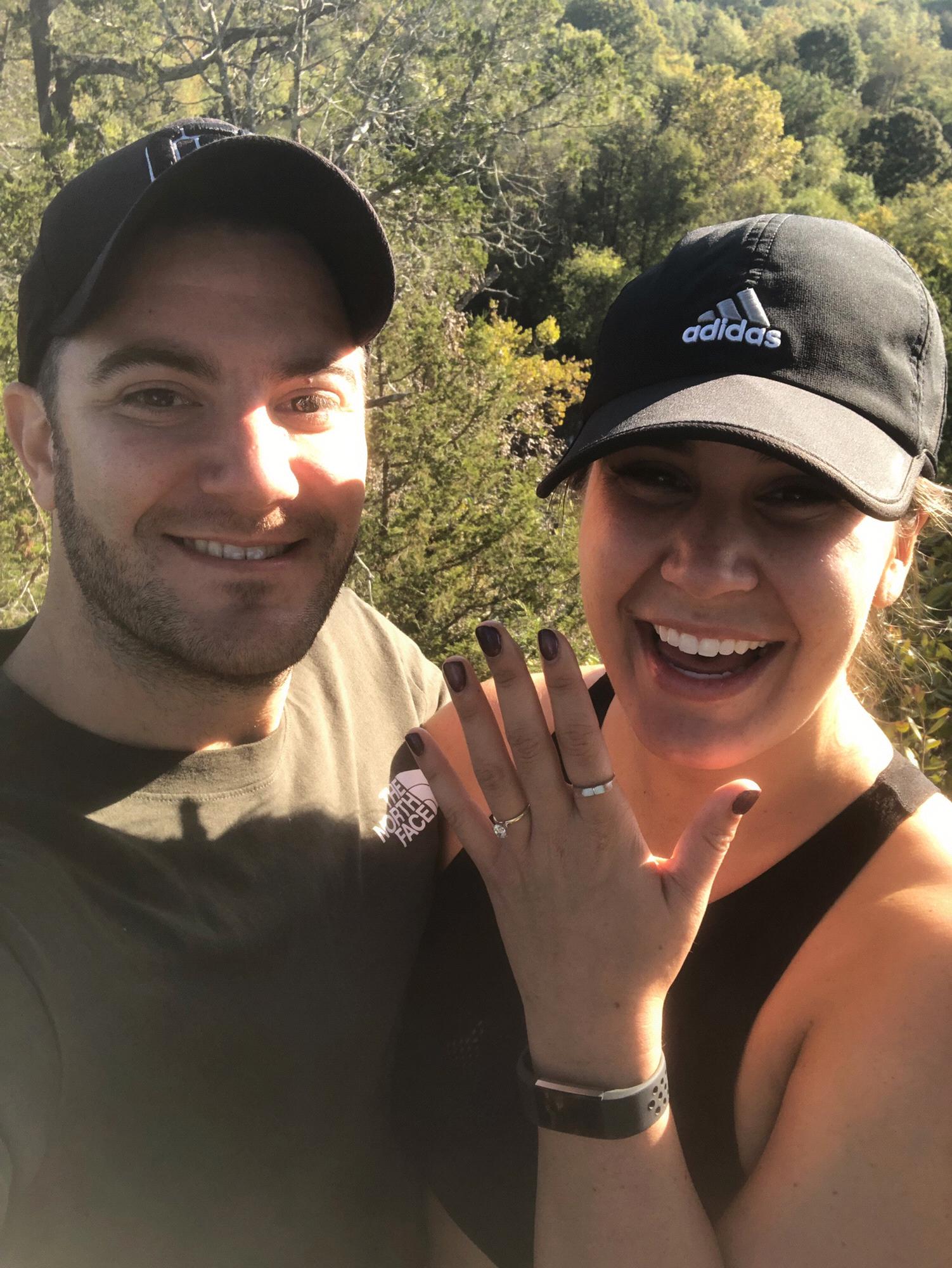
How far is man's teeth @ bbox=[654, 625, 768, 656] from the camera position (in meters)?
1.55

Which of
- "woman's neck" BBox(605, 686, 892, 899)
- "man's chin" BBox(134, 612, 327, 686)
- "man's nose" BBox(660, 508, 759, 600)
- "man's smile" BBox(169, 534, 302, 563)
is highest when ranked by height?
"man's nose" BBox(660, 508, 759, 600)

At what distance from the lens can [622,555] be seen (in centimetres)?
160

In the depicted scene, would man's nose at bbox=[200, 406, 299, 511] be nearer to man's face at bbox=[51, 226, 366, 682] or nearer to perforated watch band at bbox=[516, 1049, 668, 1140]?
man's face at bbox=[51, 226, 366, 682]

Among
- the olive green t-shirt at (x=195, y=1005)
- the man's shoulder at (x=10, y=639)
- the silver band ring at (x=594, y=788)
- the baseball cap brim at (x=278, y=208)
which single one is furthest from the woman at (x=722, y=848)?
the man's shoulder at (x=10, y=639)

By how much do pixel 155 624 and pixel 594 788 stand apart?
3.13 feet

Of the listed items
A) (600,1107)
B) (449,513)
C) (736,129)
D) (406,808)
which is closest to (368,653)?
(406,808)

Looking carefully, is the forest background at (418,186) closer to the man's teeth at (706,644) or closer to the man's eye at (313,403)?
the man's teeth at (706,644)

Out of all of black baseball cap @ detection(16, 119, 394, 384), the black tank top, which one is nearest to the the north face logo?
the black tank top

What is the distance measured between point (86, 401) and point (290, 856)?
0.96 meters

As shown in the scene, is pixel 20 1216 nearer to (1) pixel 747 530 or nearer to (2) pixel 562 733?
(2) pixel 562 733

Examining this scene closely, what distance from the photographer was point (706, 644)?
1.56 meters

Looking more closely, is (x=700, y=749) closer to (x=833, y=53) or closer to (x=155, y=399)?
(x=155, y=399)

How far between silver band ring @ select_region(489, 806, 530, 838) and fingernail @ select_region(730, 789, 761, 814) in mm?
300

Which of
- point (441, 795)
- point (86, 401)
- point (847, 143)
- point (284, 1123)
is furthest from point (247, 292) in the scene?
point (847, 143)
